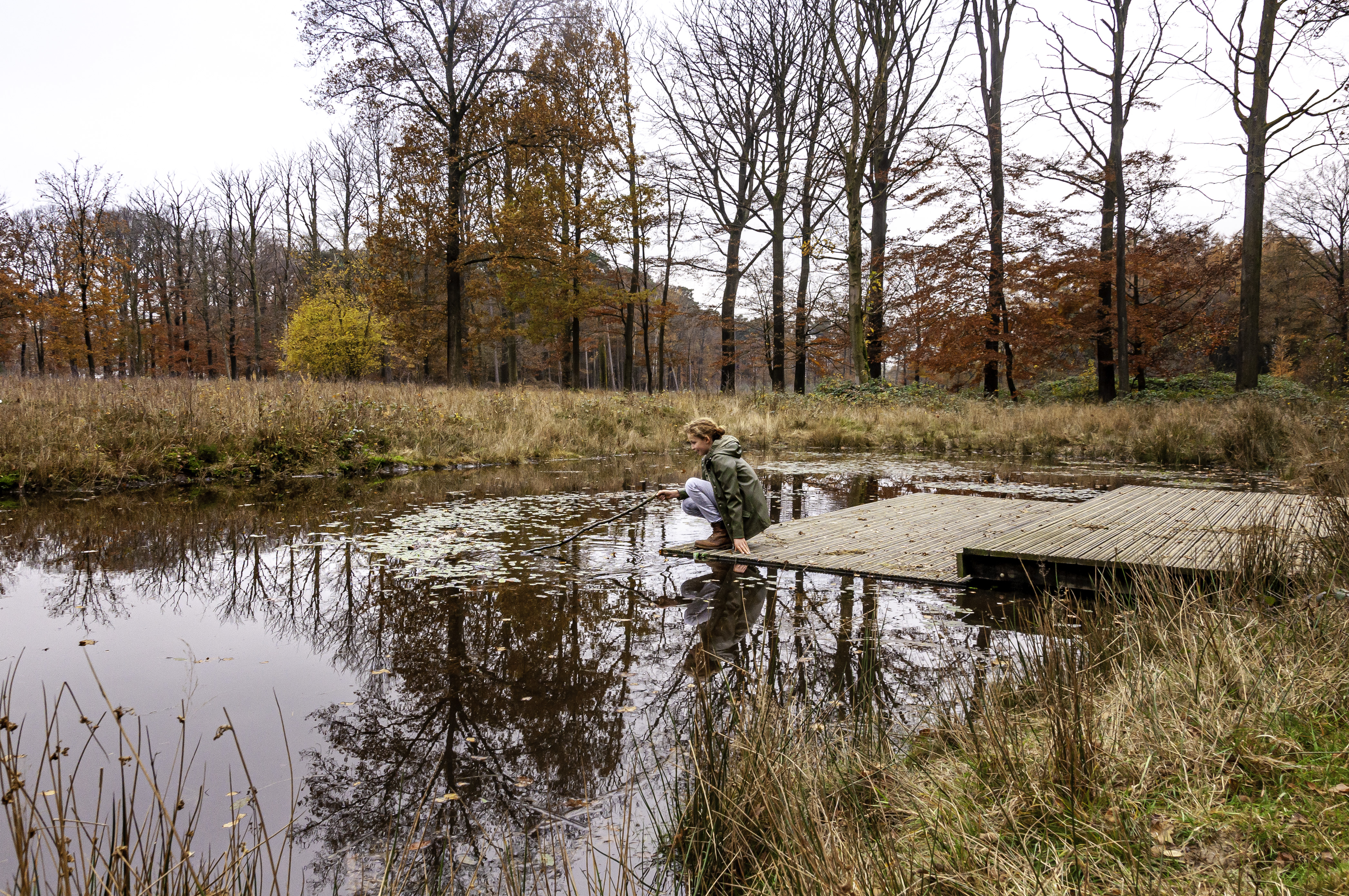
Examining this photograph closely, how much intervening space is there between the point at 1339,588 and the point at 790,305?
25566 mm

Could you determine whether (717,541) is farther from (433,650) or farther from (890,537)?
(433,650)

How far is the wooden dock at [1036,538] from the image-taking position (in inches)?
179

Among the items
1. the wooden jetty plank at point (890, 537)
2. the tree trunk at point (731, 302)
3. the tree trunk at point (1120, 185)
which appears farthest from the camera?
the tree trunk at point (731, 302)

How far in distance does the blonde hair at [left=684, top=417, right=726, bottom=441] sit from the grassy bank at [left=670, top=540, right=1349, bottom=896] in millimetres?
3154

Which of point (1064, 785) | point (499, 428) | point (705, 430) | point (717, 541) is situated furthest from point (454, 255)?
point (1064, 785)

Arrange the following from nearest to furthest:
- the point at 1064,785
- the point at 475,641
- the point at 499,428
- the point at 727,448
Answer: the point at 1064,785
the point at 475,641
the point at 727,448
the point at 499,428

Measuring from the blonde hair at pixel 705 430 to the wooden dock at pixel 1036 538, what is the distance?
90cm

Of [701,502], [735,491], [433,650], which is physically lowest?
[433,650]

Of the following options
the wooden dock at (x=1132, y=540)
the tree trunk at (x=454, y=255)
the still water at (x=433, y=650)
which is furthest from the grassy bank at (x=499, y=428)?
the tree trunk at (x=454, y=255)

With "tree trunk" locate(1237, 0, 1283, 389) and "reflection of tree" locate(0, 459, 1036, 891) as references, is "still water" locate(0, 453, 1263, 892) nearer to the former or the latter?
"reflection of tree" locate(0, 459, 1036, 891)

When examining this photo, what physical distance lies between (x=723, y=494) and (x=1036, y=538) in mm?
2207

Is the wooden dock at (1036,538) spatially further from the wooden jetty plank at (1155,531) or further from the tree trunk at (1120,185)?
the tree trunk at (1120,185)

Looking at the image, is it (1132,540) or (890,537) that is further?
(890,537)

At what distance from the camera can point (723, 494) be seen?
5586 millimetres
